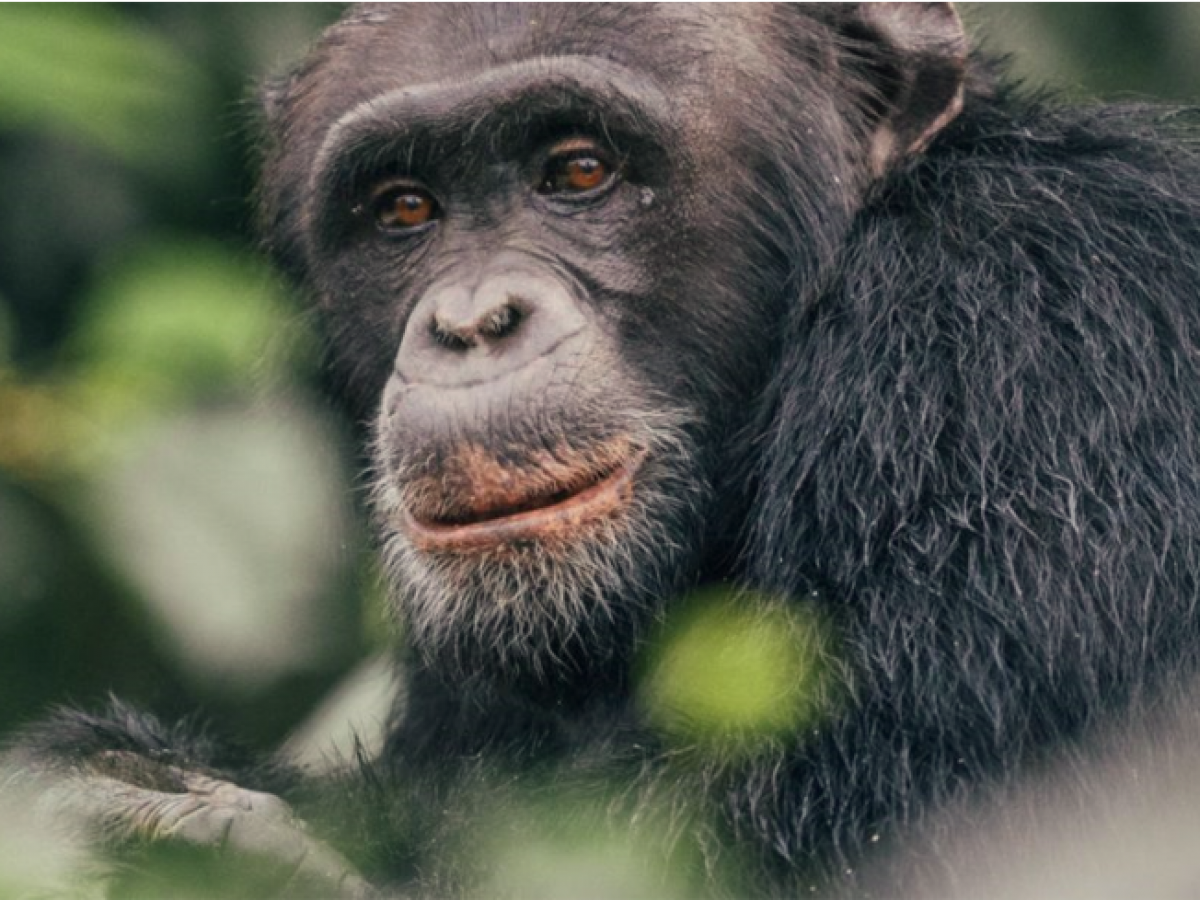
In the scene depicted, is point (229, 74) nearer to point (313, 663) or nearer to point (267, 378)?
point (267, 378)

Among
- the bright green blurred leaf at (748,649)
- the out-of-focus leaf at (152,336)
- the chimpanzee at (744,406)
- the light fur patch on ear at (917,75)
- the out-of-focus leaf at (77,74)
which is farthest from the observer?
the light fur patch on ear at (917,75)

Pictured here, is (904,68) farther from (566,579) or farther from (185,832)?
(185,832)

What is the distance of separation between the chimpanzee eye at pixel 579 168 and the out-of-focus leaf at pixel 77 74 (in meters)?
2.41

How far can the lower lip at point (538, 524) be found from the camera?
12.0 feet

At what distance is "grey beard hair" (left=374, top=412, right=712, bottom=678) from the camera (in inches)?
147

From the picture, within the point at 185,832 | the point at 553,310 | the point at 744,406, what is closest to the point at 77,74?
the point at 185,832

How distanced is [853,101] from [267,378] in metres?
1.79

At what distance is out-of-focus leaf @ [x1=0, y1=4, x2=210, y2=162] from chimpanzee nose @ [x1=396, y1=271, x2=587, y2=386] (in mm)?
2046

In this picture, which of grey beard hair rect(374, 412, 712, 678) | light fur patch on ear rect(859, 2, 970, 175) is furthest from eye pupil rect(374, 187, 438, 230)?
light fur patch on ear rect(859, 2, 970, 175)

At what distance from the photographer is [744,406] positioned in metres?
4.04

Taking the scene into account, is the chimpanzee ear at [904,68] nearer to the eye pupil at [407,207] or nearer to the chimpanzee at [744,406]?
the chimpanzee at [744,406]

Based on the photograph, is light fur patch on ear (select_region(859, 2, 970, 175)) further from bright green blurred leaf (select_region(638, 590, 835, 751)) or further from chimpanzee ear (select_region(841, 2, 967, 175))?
bright green blurred leaf (select_region(638, 590, 835, 751))

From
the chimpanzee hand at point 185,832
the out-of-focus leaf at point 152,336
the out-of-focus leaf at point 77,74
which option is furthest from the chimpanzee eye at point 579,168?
the out-of-focus leaf at point 77,74

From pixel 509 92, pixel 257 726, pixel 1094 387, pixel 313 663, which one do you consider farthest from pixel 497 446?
pixel 257 726
